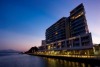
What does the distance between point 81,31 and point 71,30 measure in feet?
62.6

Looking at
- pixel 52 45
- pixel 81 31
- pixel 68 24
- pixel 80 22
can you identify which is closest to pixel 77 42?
pixel 81 31

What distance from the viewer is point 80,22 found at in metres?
108

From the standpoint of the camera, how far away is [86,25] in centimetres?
10194

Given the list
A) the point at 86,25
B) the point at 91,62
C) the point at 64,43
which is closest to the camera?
the point at 91,62

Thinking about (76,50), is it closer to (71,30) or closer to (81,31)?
(81,31)

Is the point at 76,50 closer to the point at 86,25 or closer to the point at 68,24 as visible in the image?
the point at 86,25

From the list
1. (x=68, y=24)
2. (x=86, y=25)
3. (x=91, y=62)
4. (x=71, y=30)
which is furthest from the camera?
(x=68, y=24)

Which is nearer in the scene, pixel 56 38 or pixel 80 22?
pixel 80 22

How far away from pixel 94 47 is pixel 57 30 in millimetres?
86577

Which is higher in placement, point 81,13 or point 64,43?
point 81,13

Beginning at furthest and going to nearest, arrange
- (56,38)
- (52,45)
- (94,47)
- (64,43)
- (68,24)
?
1. (56,38)
2. (52,45)
3. (68,24)
4. (64,43)
5. (94,47)

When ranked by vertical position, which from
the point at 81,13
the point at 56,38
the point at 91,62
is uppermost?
the point at 81,13

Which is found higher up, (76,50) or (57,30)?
(57,30)

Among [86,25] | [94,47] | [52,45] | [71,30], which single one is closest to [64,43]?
[71,30]
